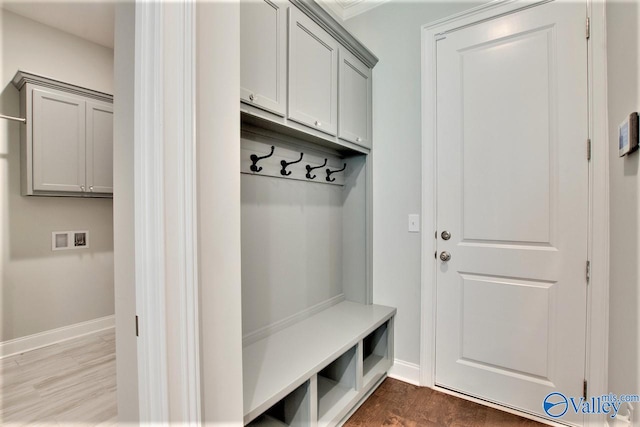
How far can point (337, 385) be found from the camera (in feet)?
5.98

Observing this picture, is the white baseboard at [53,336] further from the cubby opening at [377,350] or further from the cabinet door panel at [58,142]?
the cubby opening at [377,350]

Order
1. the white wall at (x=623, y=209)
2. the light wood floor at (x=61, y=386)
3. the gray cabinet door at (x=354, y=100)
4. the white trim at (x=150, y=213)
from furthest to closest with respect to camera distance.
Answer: the gray cabinet door at (x=354, y=100)
the light wood floor at (x=61, y=386)
the white wall at (x=623, y=209)
the white trim at (x=150, y=213)

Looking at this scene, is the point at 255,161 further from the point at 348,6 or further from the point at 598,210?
the point at 598,210

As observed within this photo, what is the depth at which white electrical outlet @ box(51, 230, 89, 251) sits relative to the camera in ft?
8.82

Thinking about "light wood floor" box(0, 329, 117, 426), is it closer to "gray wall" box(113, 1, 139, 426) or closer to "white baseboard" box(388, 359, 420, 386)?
"gray wall" box(113, 1, 139, 426)

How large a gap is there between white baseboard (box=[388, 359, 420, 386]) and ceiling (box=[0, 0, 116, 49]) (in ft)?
11.5

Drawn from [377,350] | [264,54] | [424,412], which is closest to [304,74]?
[264,54]

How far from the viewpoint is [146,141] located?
0.76 metres

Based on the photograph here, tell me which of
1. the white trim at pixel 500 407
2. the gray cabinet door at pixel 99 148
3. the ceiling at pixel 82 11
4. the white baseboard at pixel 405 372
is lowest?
the white trim at pixel 500 407

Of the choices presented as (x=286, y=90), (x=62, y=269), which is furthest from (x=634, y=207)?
(x=62, y=269)

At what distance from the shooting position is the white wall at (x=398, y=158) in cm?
209

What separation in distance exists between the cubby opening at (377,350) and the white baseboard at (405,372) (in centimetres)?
9

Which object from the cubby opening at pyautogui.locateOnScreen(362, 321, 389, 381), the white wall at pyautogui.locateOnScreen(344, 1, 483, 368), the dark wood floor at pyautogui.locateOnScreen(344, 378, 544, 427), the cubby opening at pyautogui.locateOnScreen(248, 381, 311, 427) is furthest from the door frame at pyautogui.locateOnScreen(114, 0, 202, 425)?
the white wall at pyautogui.locateOnScreen(344, 1, 483, 368)

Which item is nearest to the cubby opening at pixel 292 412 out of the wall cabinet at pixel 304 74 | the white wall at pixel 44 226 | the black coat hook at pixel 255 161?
the black coat hook at pixel 255 161
